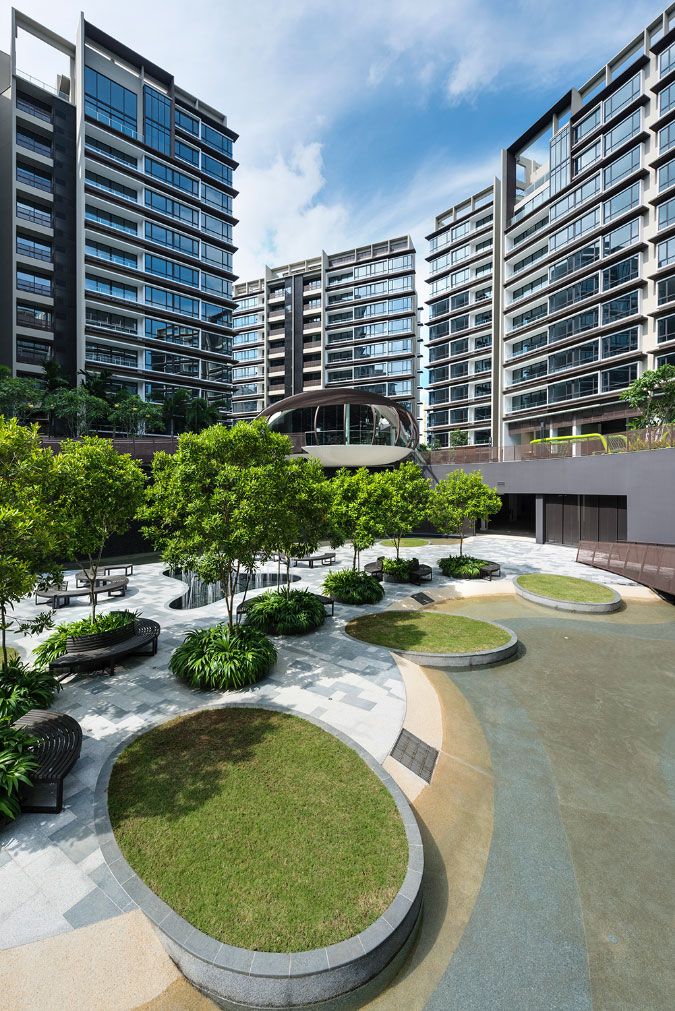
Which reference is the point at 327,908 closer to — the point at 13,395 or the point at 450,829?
the point at 450,829

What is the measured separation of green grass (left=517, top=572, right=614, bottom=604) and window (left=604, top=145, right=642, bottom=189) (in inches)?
1692

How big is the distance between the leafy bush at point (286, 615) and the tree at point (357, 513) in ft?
9.72

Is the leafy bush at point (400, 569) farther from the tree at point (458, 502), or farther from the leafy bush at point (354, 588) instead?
the leafy bush at point (354, 588)

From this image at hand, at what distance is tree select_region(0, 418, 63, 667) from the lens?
676cm

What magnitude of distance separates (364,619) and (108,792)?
370 inches

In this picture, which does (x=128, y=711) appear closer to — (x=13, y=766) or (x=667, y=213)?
(x=13, y=766)

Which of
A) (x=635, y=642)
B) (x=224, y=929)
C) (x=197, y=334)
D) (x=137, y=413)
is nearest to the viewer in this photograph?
(x=224, y=929)

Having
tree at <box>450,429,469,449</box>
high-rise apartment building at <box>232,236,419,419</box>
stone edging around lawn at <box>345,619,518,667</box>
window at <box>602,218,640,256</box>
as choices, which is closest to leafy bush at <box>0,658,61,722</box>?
stone edging around lawn at <box>345,619,518,667</box>

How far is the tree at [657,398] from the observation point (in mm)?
30494

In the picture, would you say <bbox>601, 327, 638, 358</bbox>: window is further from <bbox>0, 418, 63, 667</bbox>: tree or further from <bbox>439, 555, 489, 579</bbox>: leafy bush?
<bbox>0, 418, 63, 667</bbox>: tree

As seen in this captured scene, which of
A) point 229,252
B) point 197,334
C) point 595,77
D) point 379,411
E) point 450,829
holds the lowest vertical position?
point 450,829

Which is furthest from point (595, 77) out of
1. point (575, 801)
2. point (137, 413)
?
point (575, 801)

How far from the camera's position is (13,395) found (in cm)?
3275

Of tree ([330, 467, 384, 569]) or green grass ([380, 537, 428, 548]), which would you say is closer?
tree ([330, 467, 384, 569])
